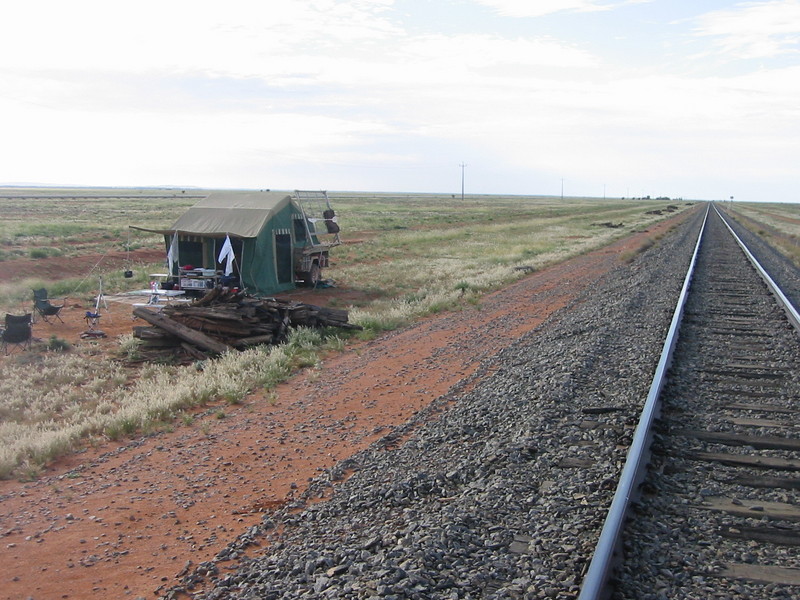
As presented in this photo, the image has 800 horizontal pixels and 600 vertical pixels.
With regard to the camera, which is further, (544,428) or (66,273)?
(66,273)

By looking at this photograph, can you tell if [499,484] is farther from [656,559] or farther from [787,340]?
[787,340]

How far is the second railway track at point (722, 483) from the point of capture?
4117 millimetres

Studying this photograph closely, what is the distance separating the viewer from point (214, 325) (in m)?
13.8

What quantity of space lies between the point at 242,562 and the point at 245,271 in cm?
1491

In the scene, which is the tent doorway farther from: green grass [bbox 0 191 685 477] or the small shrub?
the small shrub

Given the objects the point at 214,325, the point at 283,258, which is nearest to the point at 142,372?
the point at 214,325

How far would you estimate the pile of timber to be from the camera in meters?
13.4

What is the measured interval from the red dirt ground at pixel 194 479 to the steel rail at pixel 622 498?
8.53 ft

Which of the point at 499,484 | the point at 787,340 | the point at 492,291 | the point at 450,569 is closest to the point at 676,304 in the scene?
the point at 787,340

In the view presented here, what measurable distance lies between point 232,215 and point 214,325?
636cm

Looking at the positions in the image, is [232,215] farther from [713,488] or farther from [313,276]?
[713,488]

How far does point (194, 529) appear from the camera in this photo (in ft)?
18.6

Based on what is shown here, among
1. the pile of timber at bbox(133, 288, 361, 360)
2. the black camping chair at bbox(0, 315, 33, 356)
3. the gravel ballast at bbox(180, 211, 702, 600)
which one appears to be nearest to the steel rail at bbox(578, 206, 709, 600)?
the gravel ballast at bbox(180, 211, 702, 600)

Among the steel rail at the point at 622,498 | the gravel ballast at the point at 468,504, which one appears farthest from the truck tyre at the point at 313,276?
the steel rail at the point at 622,498
